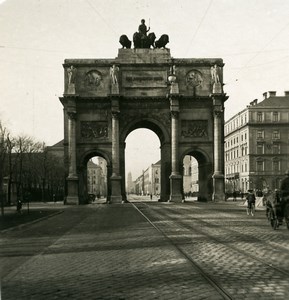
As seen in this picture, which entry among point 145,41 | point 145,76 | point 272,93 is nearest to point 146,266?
point 145,76

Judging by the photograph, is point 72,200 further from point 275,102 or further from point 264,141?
point 275,102

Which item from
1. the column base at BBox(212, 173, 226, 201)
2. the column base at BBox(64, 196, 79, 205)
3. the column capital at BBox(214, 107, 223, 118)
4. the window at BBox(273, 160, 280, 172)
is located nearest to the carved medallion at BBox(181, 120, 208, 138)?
the column capital at BBox(214, 107, 223, 118)

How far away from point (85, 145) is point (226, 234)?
34133mm

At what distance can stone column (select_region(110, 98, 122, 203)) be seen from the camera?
46.2 metres

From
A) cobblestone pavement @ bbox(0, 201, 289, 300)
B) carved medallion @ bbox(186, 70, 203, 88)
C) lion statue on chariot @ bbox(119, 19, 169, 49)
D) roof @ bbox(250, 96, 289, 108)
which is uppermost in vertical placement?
lion statue on chariot @ bbox(119, 19, 169, 49)

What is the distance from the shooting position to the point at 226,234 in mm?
14344

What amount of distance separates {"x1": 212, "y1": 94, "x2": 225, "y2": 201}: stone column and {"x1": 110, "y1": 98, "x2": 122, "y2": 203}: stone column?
871cm

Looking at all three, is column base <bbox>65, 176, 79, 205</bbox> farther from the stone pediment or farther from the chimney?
the chimney

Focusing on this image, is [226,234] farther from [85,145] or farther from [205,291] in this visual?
[85,145]

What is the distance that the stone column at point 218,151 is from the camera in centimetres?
4625

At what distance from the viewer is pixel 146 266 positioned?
344 inches

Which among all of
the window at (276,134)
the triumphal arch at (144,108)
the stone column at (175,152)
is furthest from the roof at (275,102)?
the stone column at (175,152)

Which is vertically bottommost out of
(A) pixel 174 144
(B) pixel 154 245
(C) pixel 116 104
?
(B) pixel 154 245

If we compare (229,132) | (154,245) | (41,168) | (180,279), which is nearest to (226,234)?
(154,245)
